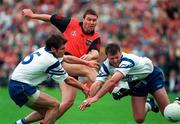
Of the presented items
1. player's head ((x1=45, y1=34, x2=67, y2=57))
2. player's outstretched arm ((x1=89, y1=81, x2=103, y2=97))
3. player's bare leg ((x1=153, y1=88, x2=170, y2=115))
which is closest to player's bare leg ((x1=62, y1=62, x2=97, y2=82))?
player's outstretched arm ((x1=89, y1=81, x2=103, y2=97))

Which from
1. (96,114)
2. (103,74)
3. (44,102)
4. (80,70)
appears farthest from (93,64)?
(96,114)

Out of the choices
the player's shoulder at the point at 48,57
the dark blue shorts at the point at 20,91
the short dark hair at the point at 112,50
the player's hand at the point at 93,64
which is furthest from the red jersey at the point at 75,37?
the dark blue shorts at the point at 20,91

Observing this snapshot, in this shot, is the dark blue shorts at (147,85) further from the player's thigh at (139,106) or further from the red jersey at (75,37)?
the red jersey at (75,37)

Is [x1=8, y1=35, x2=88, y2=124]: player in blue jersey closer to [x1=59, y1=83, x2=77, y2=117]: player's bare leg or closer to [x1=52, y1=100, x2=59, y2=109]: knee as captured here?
[x1=52, y1=100, x2=59, y2=109]: knee

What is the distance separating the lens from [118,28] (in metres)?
25.6

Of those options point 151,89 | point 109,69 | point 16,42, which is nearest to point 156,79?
point 151,89

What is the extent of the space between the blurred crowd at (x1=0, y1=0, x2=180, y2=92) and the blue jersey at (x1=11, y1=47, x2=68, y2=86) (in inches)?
501

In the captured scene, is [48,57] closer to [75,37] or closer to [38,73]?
[38,73]

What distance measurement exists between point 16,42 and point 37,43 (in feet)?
2.65

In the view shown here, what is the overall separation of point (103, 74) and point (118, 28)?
13.4 meters

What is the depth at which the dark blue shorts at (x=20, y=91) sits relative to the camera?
11.2 meters

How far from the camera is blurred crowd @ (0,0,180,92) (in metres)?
24.4

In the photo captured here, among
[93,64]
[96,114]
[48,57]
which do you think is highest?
[48,57]

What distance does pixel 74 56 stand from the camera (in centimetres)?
1309
